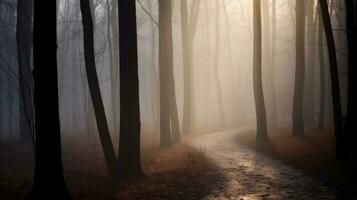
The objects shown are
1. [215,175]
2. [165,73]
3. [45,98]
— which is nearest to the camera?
[45,98]

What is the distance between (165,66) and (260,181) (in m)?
10.4

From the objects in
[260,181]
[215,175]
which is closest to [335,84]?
[260,181]

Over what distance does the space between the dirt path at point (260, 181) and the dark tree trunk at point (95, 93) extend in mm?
3381

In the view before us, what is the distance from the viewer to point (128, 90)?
11438 mm

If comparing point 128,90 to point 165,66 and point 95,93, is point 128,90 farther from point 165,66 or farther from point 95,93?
point 165,66

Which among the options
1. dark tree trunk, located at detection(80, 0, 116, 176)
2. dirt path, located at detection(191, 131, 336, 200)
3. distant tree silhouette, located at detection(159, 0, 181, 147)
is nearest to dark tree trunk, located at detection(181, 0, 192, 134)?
distant tree silhouette, located at detection(159, 0, 181, 147)

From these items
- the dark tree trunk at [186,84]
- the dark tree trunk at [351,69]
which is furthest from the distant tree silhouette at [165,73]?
the dark tree trunk at [351,69]

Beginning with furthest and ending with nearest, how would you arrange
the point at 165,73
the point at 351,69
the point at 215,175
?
1. the point at 165,73
2. the point at 351,69
3. the point at 215,175

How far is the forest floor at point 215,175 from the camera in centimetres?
916

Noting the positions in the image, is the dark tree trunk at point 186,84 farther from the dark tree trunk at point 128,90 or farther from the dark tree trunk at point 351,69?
the dark tree trunk at point 351,69

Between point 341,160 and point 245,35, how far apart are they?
5425 cm

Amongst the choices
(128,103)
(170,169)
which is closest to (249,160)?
(170,169)

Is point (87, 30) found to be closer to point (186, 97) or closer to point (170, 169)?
point (170, 169)

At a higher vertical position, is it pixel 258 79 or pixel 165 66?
pixel 165 66
